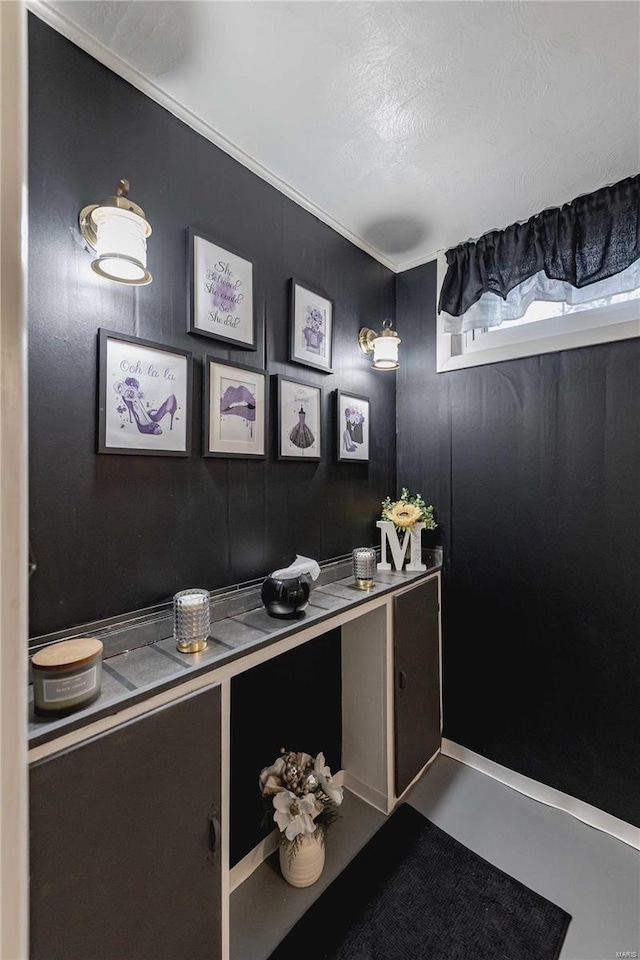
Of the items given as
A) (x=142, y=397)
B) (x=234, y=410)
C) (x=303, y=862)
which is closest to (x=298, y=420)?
(x=234, y=410)

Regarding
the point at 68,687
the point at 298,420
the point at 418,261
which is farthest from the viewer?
the point at 418,261

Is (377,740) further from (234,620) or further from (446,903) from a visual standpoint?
(234,620)

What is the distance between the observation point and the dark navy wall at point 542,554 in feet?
5.32

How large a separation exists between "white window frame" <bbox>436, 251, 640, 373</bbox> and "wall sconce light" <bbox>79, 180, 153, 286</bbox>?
60.5 inches

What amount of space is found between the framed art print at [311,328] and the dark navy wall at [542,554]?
0.66m

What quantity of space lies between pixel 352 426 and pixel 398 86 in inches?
46.6

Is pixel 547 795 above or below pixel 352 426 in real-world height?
below

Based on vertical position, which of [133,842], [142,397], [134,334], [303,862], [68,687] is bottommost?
[303,862]

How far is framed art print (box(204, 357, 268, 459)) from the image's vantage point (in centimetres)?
133

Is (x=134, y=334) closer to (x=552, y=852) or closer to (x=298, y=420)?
(x=298, y=420)

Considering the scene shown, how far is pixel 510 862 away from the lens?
1.47m

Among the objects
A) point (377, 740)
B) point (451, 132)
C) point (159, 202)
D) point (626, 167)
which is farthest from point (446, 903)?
point (626, 167)

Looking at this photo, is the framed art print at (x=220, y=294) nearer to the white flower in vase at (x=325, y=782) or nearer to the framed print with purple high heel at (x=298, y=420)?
the framed print with purple high heel at (x=298, y=420)

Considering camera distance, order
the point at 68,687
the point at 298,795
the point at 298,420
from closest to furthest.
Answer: the point at 68,687
the point at 298,795
the point at 298,420
